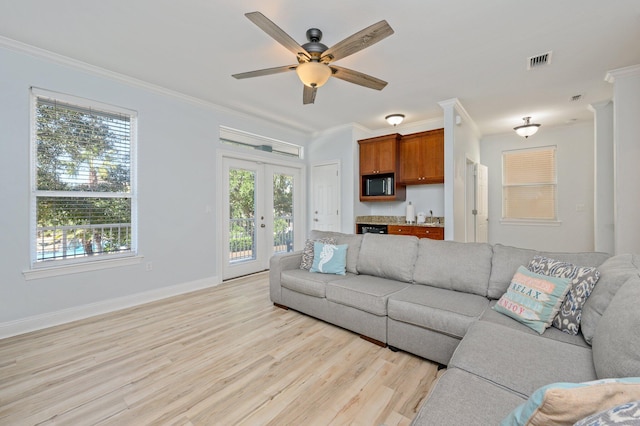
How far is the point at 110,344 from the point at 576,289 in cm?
354

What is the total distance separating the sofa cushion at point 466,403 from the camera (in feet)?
3.25

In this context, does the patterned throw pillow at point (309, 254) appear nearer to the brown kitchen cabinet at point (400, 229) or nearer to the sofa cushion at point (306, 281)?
the sofa cushion at point (306, 281)

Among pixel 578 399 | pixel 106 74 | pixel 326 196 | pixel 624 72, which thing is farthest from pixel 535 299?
pixel 106 74

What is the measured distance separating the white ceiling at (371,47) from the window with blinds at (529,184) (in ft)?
5.52

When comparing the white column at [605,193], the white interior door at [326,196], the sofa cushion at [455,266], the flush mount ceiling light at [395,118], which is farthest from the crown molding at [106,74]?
the white column at [605,193]

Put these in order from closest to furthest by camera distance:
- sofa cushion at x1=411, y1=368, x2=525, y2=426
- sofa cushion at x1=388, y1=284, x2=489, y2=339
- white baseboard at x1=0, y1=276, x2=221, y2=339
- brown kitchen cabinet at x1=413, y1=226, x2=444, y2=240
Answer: sofa cushion at x1=411, y1=368, x2=525, y2=426
sofa cushion at x1=388, y1=284, x2=489, y2=339
white baseboard at x1=0, y1=276, x2=221, y2=339
brown kitchen cabinet at x1=413, y1=226, x2=444, y2=240

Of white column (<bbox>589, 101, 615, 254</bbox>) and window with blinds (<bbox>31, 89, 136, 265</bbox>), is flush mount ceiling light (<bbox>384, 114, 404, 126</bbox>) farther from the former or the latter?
window with blinds (<bbox>31, 89, 136, 265</bbox>)

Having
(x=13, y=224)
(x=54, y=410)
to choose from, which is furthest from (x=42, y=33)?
(x=54, y=410)

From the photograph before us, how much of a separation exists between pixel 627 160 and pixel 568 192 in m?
2.43

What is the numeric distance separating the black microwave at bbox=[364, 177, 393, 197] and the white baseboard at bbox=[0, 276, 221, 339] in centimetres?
331

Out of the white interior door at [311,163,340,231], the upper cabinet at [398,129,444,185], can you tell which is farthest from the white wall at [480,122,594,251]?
the white interior door at [311,163,340,231]

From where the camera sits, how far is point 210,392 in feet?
6.01

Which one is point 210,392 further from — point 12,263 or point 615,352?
point 12,263

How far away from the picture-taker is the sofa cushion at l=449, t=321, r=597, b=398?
1209mm
